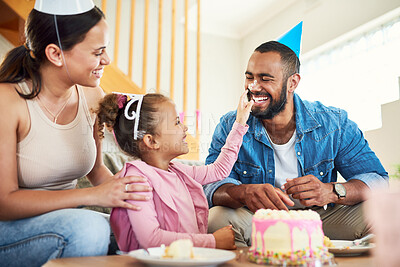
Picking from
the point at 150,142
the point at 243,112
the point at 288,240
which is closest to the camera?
the point at 288,240

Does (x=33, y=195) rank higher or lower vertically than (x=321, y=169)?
lower

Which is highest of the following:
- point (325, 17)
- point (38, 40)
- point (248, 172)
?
point (325, 17)

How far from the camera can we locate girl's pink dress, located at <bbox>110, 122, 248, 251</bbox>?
106 cm

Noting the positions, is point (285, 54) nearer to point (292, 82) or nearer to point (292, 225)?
point (292, 82)

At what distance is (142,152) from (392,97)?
115 inches

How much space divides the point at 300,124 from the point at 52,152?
3.58 feet

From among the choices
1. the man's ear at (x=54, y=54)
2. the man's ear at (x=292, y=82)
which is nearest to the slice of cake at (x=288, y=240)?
the man's ear at (x=54, y=54)

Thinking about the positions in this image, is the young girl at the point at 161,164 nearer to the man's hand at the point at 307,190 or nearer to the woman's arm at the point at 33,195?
the woman's arm at the point at 33,195

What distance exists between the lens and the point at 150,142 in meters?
1.36

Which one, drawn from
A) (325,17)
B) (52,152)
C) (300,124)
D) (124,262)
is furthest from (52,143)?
(325,17)

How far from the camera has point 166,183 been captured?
1.26 meters

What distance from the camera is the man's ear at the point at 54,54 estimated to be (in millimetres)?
1259

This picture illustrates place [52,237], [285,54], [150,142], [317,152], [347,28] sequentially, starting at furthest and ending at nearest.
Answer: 1. [347,28]
2. [285,54]
3. [317,152]
4. [150,142]
5. [52,237]

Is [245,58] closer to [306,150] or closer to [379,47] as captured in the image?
[379,47]
